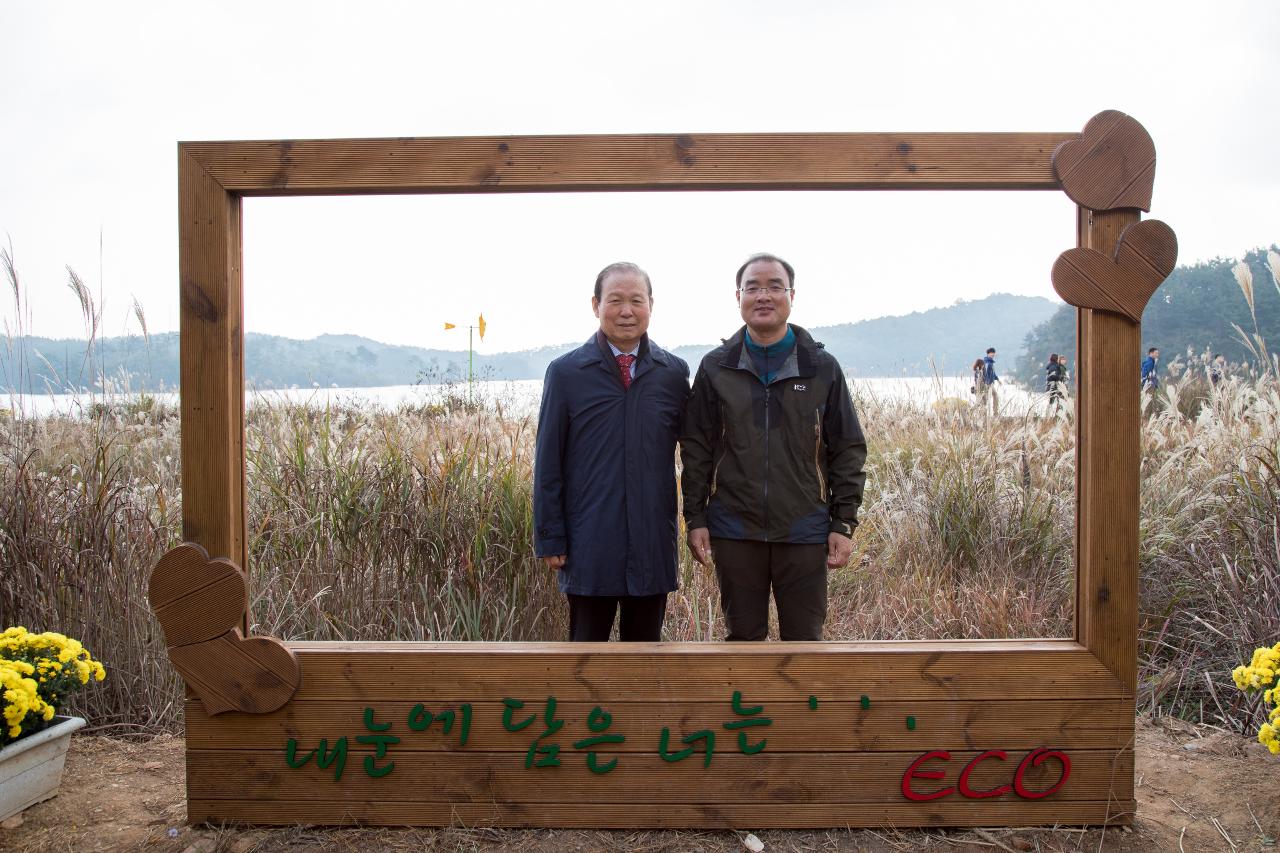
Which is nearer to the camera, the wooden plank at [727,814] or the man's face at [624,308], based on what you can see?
the wooden plank at [727,814]

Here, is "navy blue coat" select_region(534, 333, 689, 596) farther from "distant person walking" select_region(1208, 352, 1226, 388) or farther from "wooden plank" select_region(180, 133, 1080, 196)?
"distant person walking" select_region(1208, 352, 1226, 388)

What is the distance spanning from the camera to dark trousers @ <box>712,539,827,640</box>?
2.96 metres

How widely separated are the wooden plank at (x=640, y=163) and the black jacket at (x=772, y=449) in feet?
2.01

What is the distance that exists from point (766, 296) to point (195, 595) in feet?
7.24

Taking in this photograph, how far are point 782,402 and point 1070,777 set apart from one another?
62.2 inches

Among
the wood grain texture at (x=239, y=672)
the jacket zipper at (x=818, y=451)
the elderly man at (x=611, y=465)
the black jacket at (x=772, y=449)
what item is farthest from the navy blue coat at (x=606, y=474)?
the wood grain texture at (x=239, y=672)

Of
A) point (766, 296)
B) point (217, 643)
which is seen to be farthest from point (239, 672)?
point (766, 296)

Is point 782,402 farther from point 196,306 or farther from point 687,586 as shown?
point 196,306

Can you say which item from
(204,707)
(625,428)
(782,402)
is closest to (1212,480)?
(782,402)

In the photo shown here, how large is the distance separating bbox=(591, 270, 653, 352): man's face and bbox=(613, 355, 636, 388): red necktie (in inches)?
1.7

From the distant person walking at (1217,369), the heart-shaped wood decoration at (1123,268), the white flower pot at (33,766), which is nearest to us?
the heart-shaped wood decoration at (1123,268)

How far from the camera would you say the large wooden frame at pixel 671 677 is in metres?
2.74

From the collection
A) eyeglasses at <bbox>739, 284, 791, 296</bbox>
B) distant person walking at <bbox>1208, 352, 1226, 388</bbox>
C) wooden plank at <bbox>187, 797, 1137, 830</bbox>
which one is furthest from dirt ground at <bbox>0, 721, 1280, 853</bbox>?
distant person walking at <bbox>1208, 352, 1226, 388</bbox>

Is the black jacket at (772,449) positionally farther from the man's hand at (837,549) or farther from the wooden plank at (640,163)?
the wooden plank at (640,163)
